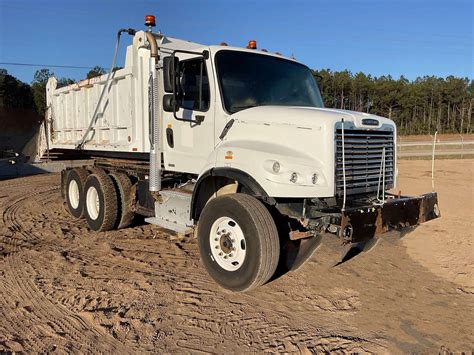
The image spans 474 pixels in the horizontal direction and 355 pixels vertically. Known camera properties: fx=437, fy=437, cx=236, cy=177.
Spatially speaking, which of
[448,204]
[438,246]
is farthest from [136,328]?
[448,204]

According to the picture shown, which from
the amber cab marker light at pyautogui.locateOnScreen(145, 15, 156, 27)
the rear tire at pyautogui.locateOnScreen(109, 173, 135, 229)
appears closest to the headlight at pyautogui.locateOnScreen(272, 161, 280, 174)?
the amber cab marker light at pyautogui.locateOnScreen(145, 15, 156, 27)

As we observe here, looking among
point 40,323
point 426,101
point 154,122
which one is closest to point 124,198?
point 154,122

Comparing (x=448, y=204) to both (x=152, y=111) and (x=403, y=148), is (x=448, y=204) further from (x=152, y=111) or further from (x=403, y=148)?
(x=403, y=148)

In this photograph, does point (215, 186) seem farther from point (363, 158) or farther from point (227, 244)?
point (363, 158)

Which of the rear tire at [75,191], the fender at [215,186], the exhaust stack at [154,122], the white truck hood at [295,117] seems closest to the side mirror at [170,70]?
the white truck hood at [295,117]

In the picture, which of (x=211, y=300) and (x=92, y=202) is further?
(x=92, y=202)

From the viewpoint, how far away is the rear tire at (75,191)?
28.8 ft

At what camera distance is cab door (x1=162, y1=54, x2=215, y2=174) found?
570cm

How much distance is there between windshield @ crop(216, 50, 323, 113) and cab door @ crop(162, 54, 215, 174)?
0.23 m

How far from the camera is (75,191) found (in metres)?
9.26

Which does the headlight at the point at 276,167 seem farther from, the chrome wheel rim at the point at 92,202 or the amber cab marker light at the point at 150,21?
the chrome wheel rim at the point at 92,202

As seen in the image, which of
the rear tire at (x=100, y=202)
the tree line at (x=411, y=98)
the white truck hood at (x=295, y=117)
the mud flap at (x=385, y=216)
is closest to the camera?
the mud flap at (x=385, y=216)

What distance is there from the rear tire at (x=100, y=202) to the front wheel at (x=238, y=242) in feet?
9.65

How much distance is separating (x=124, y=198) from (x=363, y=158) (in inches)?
172
